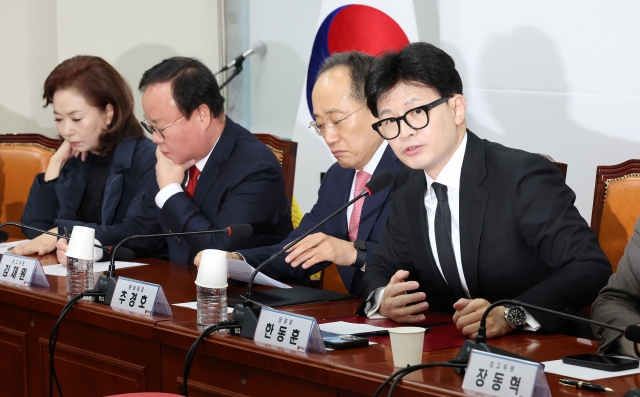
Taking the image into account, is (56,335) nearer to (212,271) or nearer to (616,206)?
(212,271)

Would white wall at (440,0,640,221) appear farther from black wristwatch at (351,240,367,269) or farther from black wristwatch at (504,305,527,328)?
black wristwatch at (504,305,527,328)

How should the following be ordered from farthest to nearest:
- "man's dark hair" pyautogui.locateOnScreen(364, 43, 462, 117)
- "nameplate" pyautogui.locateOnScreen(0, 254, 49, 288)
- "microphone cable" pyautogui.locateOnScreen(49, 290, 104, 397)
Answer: "nameplate" pyautogui.locateOnScreen(0, 254, 49, 288)
"microphone cable" pyautogui.locateOnScreen(49, 290, 104, 397)
"man's dark hair" pyautogui.locateOnScreen(364, 43, 462, 117)

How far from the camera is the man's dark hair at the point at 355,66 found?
2.52 metres

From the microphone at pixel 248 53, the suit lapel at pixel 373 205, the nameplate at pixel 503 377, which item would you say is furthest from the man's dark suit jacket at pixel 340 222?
the microphone at pixel 248 53

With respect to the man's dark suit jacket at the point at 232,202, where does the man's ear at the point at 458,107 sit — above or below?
above

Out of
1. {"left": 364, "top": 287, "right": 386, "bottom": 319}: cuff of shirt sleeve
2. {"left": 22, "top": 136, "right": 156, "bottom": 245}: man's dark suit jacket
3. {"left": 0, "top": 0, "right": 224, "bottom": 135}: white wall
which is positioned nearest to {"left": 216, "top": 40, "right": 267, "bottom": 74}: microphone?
{"left": 0, "top": 0, "right": 224, "bottom": 135}: white wall

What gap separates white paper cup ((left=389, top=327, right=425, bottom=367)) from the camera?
143cm

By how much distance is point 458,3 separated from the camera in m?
3.48

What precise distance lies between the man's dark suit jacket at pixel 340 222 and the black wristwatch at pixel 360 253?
0.02 m

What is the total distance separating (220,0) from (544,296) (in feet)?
10.7

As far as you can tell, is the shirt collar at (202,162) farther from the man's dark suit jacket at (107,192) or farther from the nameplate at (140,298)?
the nameplate at (140,298)

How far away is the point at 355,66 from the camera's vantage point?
255 centimetres

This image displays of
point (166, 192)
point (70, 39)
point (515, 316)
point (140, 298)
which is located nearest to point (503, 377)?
point (515, 316)

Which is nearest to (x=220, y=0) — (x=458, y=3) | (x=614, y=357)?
(x=458, y=3)
